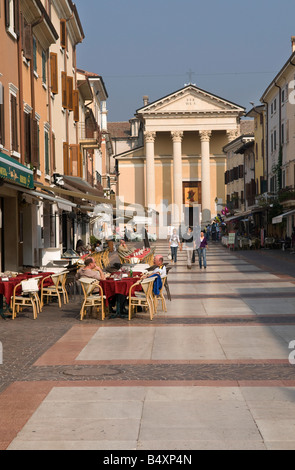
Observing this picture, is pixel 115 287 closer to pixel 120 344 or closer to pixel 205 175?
pixel 120 344

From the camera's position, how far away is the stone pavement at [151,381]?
5465mm

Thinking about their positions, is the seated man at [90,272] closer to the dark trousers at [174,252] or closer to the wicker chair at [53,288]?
the wicker chair at [53,288]

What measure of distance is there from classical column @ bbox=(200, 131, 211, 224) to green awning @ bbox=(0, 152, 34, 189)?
6762 cm

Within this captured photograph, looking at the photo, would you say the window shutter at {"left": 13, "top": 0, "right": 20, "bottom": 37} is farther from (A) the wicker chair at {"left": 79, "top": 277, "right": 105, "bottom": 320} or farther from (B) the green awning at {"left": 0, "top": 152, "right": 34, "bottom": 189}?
(A) the wicker chair at {"left": 79, "top": 277, "right": 105, "bottom": 320}

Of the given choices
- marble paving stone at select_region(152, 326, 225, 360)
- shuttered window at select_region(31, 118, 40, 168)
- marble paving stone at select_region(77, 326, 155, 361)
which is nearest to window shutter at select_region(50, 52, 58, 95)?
shuttered window at select_region(31, 118, 40, 168)

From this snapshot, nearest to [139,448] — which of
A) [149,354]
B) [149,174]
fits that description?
[149,354]

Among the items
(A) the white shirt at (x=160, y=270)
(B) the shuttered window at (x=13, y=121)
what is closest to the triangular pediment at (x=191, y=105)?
(B) the shuttered window at (x=13, y=121)

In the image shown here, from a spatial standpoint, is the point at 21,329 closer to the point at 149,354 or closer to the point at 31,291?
the point at 31,291

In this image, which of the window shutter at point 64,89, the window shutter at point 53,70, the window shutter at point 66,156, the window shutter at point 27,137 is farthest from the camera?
the window shutter at point 66,156

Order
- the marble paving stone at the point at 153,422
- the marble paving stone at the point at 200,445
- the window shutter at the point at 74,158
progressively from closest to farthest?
the marble paving stone at the point at 200,445 → the marble paving stone at the point at 153,422 → the window shutter at the point at 74,158

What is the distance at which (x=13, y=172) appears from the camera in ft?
47.4

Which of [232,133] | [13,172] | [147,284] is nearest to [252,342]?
[147,284]

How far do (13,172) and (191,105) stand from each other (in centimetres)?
7067

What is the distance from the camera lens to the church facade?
83.2 metres
